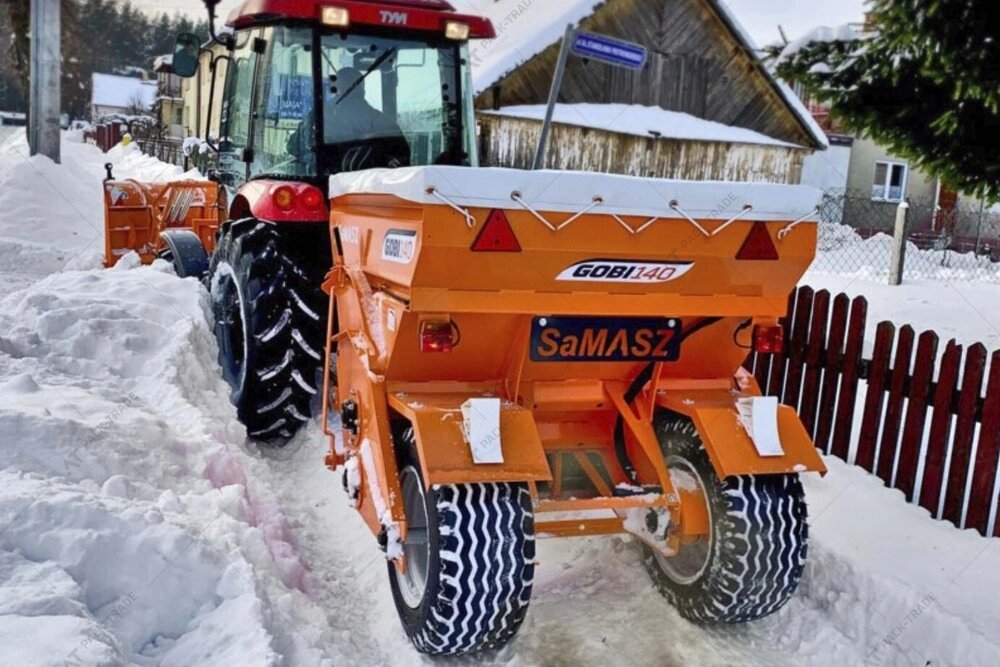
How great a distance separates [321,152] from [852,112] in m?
3.53

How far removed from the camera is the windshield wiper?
5379 millimetres

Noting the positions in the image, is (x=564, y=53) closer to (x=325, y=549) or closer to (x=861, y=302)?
(x=861, y=302)

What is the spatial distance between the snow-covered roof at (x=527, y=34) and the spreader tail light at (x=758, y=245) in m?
13.2

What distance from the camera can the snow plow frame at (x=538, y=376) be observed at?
10.3 feet

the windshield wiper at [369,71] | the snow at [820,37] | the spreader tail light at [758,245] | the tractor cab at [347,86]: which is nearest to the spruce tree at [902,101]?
the snow at [820,37]

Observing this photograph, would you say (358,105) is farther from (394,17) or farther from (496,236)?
→ (496,236)

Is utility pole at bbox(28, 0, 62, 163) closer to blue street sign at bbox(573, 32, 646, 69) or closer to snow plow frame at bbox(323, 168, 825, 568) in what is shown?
blue street sign at bbox(573, 32, 646, 69)

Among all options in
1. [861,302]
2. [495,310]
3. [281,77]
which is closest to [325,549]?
[495,310]

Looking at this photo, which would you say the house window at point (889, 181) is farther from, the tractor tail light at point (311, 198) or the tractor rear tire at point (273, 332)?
the tractor rear tire at point (273, 332)

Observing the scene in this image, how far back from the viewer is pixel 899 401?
4.92m

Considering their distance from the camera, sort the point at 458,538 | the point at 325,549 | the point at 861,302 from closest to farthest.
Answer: the point at 458,538 → the point at 325,549 → the point at 861,302

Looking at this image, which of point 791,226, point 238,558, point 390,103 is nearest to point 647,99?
point 390,103

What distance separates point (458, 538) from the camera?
3113mm

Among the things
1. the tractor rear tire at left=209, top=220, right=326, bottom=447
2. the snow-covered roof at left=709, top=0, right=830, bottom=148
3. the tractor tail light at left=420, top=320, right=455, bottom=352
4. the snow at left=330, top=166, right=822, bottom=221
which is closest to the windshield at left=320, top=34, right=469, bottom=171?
the tractor rear tire at left=209, top=220, right=326, bottom=447
